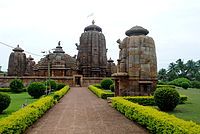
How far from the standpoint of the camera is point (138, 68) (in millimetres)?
16547

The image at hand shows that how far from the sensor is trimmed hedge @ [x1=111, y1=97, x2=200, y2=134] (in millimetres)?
5121

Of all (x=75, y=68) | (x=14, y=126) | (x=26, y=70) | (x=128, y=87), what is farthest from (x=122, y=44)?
(x=26, y=70)

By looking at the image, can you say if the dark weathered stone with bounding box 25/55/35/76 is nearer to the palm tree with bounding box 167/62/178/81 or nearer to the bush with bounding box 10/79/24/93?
the bush with bounding box 10/79/24/93

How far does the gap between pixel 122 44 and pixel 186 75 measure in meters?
47.4

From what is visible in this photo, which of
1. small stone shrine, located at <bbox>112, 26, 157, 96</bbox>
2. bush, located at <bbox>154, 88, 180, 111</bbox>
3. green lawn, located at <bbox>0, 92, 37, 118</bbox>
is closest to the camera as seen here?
bush, located at <bbox>154, 88, 180, 111</bbox>

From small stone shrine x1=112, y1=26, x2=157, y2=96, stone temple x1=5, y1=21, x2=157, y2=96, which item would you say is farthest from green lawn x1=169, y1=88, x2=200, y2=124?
stone temple x1=5, y1=21, x2=157, y2=96

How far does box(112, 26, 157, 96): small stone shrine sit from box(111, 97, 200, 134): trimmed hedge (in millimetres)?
6118

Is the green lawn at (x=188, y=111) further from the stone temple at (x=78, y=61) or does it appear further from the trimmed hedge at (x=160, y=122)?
the stone temple at (x=78, y=61)

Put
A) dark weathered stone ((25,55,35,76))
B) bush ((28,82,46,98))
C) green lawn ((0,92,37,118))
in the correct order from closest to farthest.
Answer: green lawn ((0,92,37,118)) < bush ((28,82,46,98)) < dark weathered stone ((25,55,35,76))

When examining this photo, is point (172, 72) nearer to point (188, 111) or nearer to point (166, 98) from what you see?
point (188, 111)

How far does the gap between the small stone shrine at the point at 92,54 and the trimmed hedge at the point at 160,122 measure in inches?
1383

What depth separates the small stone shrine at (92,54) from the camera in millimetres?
45688

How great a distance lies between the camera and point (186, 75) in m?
61.0

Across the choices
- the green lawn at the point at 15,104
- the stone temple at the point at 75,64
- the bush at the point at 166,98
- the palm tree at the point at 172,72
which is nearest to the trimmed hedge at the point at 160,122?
the bush at the point at 166,98
